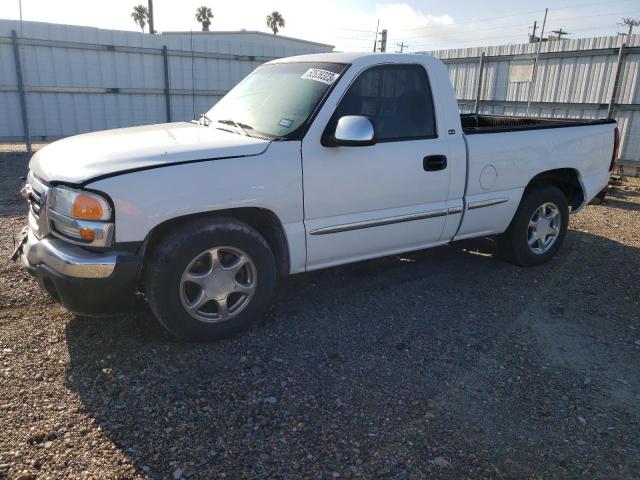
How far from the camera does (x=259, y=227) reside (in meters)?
3.62

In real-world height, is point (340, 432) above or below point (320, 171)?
below

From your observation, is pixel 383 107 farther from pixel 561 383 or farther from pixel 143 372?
pixel 143 372

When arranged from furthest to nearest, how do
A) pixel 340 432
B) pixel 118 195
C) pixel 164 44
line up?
1. pixel 164 44
2. pixel 118 195
3. pixel 340 432

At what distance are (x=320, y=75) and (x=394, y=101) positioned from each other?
2.03ft

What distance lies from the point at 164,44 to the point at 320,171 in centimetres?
1123

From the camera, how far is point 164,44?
13.1 m

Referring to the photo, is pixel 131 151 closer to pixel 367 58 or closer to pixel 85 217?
pixel 85 217

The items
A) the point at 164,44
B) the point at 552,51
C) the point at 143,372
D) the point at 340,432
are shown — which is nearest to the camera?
the point at 340,432

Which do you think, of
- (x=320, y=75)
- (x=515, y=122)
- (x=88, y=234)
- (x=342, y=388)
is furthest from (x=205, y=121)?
(x=515, y=122)

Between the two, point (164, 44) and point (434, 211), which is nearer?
point (434, 211)

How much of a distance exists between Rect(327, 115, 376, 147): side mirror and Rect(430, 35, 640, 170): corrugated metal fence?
9364 mm

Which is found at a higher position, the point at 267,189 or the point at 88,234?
the point at 267,189

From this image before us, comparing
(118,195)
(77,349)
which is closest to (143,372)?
(77,349)

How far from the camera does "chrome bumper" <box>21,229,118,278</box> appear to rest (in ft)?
9.66
